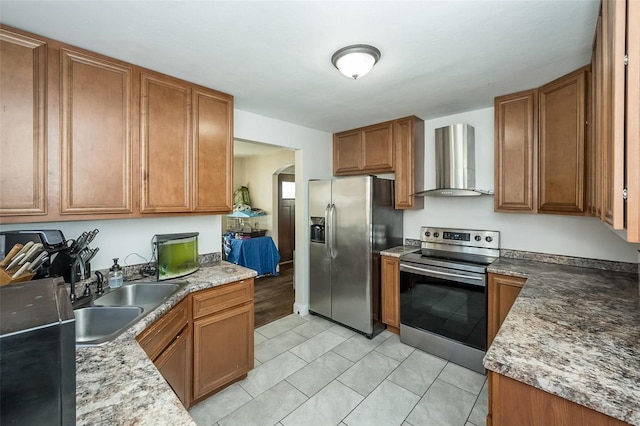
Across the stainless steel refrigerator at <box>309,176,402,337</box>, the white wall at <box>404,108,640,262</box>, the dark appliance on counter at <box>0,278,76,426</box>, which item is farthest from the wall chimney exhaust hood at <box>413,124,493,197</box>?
the dark appliance on counter at <box>0,278,76,426</box>

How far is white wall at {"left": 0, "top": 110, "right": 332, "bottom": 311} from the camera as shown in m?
2.09

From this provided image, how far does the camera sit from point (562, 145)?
81.6 inches

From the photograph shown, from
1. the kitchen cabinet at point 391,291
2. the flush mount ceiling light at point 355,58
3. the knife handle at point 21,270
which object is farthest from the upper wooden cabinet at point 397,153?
the knife handle at point 21,270

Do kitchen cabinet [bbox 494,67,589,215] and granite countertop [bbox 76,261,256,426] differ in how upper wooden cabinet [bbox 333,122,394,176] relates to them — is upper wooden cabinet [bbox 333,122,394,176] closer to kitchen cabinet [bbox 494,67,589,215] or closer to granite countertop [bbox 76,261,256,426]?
kitchen cabinet [bbox 494,67,589,215]

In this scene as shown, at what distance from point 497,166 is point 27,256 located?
3226 millimetres

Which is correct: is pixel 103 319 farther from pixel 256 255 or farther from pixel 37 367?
pixel 256 255

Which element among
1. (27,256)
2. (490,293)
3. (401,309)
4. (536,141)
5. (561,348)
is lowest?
(401,309)

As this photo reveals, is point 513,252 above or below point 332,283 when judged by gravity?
above

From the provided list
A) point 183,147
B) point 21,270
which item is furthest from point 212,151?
point 21,270

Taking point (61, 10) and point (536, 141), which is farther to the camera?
point (536, 141)

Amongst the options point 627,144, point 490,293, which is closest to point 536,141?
point 490,293

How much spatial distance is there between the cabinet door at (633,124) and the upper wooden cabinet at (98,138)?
237cm

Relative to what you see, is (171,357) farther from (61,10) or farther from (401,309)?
(401,309)

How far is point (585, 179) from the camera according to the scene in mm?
1938
